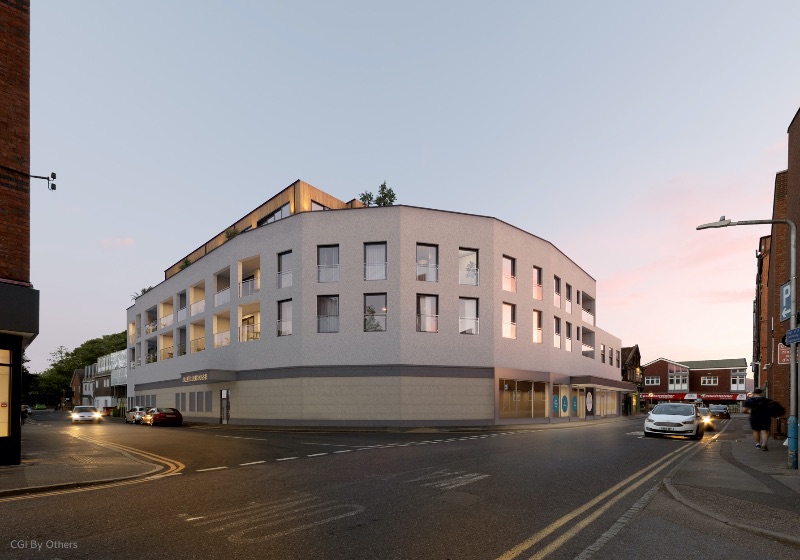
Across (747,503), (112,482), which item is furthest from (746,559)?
(112,482)

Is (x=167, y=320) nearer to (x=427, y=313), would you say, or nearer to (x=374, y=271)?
(x=374, y=271)

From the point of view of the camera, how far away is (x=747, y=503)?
8.34m

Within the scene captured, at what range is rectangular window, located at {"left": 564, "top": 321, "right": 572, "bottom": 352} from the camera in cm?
4588

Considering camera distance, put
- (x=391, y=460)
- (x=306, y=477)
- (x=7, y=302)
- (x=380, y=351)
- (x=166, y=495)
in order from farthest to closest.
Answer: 1. (x=380, y=351)
2. (x=391, y=460)
3. (x=7, y=302)
4. (x=306, y=477)
5. (x=166, y=495)

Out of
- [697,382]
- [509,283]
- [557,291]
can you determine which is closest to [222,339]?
[509,283]

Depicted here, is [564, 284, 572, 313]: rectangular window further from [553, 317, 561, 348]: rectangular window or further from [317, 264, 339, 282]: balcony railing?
[317, 264, 339, 282]: balcony railing

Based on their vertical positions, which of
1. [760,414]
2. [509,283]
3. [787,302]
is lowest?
[760,414]

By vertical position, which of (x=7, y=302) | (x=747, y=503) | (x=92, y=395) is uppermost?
(x=7, y=302)

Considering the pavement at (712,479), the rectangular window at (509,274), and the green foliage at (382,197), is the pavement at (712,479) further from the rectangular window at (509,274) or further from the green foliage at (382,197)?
the green foliage at (382,197)

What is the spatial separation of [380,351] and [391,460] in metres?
18.8

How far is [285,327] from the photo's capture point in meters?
35.6

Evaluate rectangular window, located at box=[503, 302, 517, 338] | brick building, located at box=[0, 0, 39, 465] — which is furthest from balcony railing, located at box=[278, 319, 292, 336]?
brick building, located at box=[0, 0, 39, 465]

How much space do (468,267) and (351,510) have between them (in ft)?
94.1

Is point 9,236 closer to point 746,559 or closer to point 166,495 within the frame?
point 166,495
